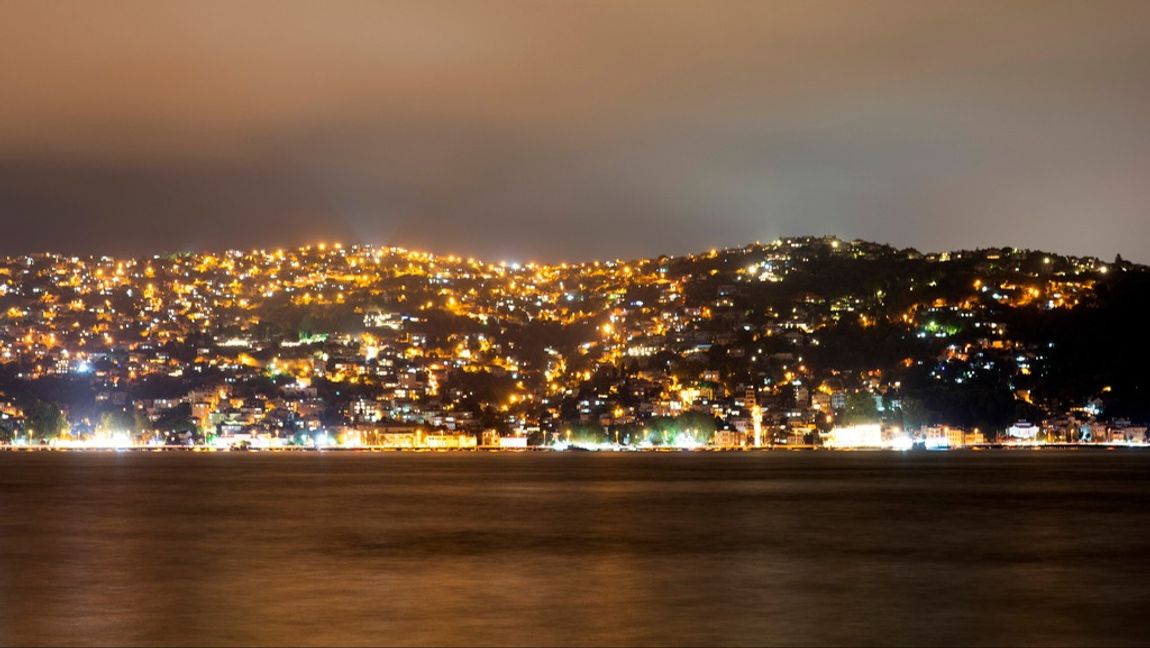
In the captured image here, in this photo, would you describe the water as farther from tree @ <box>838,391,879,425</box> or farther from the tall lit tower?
the tall lit tower

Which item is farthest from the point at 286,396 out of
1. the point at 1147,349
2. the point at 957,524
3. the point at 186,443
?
the point at 957,524

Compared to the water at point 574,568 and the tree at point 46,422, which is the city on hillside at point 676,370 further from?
the water at point 574,568

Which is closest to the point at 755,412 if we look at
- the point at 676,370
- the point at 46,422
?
the point at 676,370

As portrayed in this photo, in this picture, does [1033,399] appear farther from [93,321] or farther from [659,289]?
[93,321]

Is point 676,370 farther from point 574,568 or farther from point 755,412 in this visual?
point 574,568

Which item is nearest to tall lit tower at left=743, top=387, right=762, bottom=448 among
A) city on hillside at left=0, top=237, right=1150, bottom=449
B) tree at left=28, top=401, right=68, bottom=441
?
city on hillside at left=0, top=237, right=1150, bottom=449

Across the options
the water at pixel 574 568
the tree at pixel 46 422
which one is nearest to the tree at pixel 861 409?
the tree at pixel 46 422

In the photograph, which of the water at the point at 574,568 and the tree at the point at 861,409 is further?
the tree at the point at 861,409
